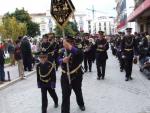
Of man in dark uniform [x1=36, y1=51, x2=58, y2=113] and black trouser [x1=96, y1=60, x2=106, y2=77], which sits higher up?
man in dark uniform [x1=36, y1=51, x2=58, y2=113]

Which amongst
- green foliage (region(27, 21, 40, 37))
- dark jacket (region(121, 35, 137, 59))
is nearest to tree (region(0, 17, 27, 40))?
green foliage (region(27, 21, 40, 37))

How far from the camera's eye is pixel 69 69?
9.73m

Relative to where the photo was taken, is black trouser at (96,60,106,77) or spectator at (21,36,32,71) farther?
spectator at (21,36,32,71)

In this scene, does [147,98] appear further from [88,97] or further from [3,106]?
[3,106]

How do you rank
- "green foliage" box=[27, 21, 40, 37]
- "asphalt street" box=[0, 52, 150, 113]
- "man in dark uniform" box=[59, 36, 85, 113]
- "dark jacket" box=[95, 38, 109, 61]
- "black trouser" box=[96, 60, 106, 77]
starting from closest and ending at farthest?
1. "man in dark uniform" box=[59, 36, 85, 113]
2. "asphalt street" box=[0, 52, 150, 113]
3. "black trouser" box=[96, 60, 106, 77]
4. "dark jacket" box=[95, 38, 109, 61]
5. "green foliage" box=[27, 21, 40, 37]

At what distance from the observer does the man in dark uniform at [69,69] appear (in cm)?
945

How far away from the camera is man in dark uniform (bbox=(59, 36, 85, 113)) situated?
9.45 metres

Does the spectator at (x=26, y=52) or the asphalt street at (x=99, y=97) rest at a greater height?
the spectator at (x=26, y=52)

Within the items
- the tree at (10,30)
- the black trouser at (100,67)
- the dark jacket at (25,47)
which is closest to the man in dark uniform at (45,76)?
the black trouser at (100,67)

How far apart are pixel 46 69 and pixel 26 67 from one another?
13.3 m

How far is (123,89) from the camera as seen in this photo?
13594 mm

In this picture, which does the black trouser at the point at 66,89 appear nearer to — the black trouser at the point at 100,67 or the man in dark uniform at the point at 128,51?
the man in dark uniform at the point at 128,51

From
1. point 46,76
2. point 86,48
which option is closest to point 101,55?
point 86,48

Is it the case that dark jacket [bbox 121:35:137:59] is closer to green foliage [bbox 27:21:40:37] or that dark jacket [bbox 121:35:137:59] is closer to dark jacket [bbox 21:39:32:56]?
dark jacket [bbox 21:39:32:56]
